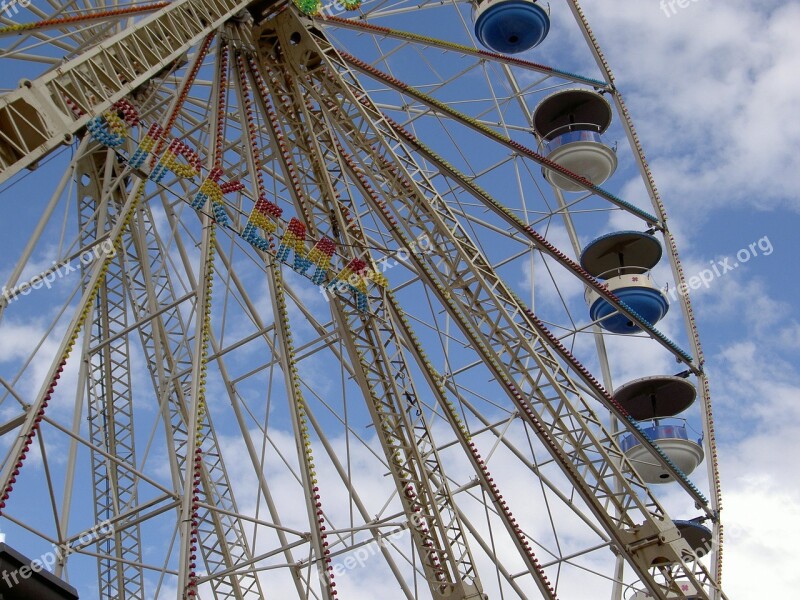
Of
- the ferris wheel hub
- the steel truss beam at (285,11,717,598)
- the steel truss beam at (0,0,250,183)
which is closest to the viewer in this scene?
the steel truss beam at (0,0,250,183)

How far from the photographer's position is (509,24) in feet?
67.1

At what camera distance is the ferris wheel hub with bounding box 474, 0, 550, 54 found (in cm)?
2039

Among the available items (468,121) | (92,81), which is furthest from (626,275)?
(92,81)

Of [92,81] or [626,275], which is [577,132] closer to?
[626,275]

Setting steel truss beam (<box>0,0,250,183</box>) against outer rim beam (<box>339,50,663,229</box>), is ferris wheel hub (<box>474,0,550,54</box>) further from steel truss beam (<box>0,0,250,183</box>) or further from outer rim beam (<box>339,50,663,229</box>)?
steel truss beam (<box>0,0,250,183</box>)

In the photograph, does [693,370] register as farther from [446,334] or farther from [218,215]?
[218,215]

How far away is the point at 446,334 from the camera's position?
16734 millimetres

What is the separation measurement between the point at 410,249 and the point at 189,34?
181 inches

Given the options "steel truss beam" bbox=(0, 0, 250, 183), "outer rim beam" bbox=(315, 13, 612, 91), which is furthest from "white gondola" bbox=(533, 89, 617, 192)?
"steel truss beam" bbox=(0, 0, 250, 183)

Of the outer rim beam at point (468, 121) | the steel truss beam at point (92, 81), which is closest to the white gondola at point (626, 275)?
the outer rim beam at point (468, 121)

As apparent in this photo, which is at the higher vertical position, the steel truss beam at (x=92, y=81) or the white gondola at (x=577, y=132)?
the white gondola at (x=577, y=132)

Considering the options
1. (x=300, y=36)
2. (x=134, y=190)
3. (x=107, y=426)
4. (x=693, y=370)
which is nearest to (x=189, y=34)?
(x=134, y=190)

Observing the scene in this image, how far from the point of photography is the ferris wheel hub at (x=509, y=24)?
20.4m

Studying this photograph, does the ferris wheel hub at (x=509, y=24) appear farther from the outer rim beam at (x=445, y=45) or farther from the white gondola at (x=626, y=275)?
the white gondola at (x=626, y=275)
